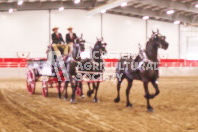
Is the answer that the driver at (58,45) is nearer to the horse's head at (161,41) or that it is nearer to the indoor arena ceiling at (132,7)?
the horse's head at (161,41)

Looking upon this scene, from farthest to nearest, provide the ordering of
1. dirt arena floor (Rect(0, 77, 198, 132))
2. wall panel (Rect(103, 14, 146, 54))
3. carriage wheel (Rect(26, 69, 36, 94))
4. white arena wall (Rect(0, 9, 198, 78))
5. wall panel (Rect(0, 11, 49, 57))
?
wall panel (Rect(103, 14, 146, 54)) < white arena wall (Rect(0, 9, 198, 78)) < wall panel (Rect(0, 11, 49, 57)) < carriage wheel (Rect(26, 69, 36, 94)) < dirt arena floor (Rect(0, 77, 198, 132))

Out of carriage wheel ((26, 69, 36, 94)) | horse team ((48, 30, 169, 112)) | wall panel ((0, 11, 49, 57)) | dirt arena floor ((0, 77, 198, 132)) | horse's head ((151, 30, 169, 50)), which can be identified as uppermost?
wall panel ((0, 11, 49, 57))

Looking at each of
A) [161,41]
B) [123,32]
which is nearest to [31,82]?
[161,41]

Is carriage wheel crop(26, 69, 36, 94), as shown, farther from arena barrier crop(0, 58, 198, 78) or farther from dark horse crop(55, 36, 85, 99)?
arena barrier crop(0, 58, 198, 78)

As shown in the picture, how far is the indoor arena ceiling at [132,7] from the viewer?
21.6 metres

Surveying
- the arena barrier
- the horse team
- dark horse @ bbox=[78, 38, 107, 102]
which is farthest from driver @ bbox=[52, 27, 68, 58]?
the arena barrier

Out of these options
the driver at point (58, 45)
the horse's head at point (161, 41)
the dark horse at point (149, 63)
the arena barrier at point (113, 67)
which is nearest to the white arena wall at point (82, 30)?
the arena barrier at point (113, 67)

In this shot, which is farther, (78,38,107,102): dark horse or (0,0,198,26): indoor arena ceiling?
(0,0,198,26): indoor arena ceiling

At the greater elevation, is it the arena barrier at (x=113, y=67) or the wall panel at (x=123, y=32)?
the wall panel at (x=123, y=32)

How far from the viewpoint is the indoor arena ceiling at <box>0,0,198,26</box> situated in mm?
21625

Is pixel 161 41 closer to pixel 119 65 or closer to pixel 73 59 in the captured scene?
pixel 119 65

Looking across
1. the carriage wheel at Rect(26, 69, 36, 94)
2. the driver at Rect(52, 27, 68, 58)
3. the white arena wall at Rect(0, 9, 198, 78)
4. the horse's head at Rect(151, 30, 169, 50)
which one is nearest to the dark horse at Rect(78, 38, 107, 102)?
the driver at Rect(52, 27, 68, 58)

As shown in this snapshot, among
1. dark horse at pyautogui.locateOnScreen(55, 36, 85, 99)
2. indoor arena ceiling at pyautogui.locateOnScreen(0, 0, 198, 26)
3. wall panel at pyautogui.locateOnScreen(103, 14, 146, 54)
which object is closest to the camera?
dark horse at pyautogui.locateOnScreen(55, 36, 85, 99)

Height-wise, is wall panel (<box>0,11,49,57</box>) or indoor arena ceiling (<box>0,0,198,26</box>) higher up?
indoor arena ceiling (<box>0,0,198,26</box>)
